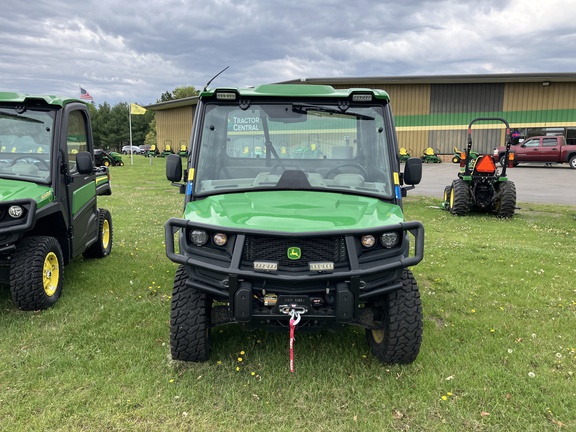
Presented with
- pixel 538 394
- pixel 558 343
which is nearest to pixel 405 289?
pixel 538 394

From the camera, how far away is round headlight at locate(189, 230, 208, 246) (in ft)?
10.7

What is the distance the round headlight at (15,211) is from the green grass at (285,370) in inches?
39.6

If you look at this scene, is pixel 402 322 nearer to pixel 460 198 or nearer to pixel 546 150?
pixel 460 198

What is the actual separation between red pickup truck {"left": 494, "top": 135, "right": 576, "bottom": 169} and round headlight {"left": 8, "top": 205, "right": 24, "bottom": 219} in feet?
86.1

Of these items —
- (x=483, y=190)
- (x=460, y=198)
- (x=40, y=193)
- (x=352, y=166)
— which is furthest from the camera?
(x=483, y=190)

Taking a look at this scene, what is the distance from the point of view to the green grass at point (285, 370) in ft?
9.92

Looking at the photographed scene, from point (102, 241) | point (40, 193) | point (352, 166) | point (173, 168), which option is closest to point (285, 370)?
point (352, 166)

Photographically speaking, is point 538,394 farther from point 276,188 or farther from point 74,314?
point 74,314

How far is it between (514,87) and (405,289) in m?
35.7

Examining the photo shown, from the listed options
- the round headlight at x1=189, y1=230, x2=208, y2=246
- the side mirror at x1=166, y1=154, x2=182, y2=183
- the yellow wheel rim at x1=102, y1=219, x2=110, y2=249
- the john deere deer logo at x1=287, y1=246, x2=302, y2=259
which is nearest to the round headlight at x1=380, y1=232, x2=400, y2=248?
the john deere deer logo at x1=287, y1=246, x2=302, y2=259

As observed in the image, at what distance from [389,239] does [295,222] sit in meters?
0.70

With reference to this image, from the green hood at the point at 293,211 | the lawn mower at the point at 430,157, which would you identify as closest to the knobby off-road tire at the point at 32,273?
the green hood at the point at 293,211

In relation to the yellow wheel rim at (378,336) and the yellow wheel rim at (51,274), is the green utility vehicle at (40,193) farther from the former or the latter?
the yellow wheel rim at (378,336)

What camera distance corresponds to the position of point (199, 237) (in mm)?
3283
